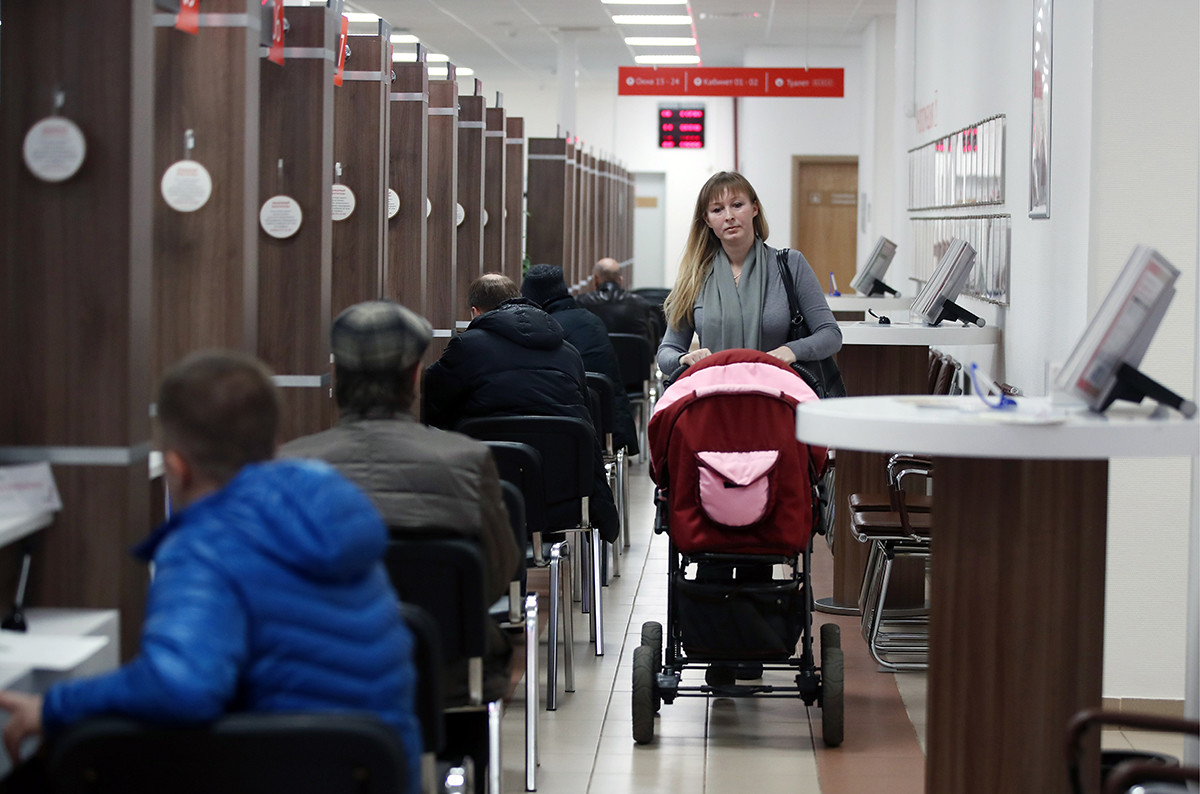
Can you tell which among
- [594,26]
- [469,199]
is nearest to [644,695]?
[469,199]

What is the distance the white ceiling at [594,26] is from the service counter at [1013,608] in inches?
448

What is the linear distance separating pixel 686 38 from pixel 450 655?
14531 mm

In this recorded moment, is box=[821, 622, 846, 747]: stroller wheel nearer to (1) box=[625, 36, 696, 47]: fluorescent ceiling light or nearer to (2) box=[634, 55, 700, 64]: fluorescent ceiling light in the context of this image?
(1) box=[625, 36, 696, 47]: fluorescent ceiling light

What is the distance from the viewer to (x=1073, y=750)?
7.50ft

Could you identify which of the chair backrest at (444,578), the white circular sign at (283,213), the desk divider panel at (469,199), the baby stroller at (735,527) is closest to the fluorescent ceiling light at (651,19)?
the desk divider panel at (469,199)

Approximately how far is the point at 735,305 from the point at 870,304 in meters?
4.06

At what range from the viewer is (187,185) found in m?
3.49

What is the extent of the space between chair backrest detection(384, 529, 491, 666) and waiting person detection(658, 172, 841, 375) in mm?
1899

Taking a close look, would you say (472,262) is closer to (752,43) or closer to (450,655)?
(450,655)

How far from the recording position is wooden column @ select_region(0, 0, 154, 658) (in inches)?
103

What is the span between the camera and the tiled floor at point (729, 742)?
372 centimetres

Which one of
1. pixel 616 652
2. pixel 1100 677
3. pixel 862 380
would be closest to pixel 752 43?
pixel 862 380

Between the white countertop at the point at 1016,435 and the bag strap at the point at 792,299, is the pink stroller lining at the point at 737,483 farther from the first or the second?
the white countertop at the point at 1016,435

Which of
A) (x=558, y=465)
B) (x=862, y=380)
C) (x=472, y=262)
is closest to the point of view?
(x=558, y=465)
